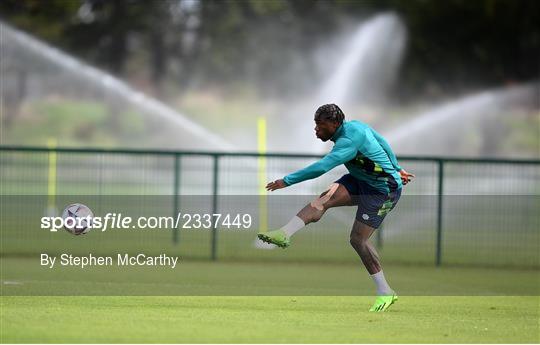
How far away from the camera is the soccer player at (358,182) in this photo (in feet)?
39.6

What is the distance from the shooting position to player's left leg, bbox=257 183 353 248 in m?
12.0

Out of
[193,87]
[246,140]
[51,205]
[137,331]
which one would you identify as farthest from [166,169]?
[193,87]

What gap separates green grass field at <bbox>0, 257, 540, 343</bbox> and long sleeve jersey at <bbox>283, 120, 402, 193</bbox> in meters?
1.37

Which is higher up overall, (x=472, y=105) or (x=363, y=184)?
(x=472, y=105)

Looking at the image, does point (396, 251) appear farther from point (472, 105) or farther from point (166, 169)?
point (472, 105)

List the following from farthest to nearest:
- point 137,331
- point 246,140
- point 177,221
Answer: point 246,140 → point 177,221 → point 137,331

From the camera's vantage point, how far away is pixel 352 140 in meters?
12.2

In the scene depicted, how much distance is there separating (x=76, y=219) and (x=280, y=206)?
4.20 metres

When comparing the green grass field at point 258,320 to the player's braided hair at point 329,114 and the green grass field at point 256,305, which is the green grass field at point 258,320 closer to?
the green grass field at point 256,305

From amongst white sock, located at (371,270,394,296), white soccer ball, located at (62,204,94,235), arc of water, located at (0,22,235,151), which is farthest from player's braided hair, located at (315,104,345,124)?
arc of water, located at (0,22,235,151)

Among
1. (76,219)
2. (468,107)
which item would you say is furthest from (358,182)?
(468,107)

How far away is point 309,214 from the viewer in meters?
12.3

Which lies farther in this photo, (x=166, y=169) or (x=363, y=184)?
(x=166, y=169)

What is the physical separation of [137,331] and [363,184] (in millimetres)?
3393
